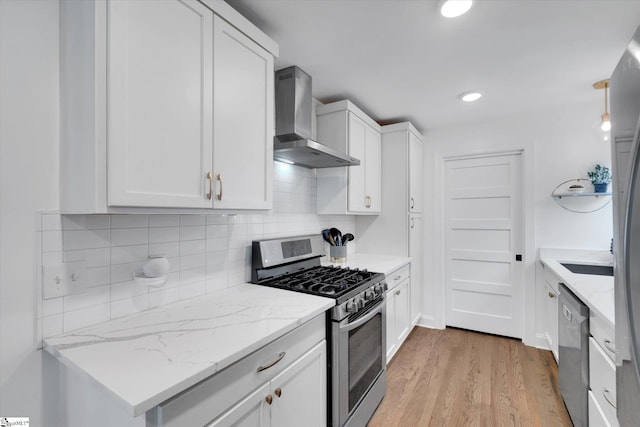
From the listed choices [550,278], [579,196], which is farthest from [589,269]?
[579,196]

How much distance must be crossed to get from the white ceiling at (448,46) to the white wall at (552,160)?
25 centimetres

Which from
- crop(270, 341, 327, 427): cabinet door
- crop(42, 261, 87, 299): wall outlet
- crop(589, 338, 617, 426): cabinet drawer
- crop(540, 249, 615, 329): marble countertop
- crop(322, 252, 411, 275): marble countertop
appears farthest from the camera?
crop(322, 252, 411, 275): marble countertop

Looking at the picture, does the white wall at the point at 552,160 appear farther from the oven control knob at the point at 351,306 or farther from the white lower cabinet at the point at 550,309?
the oven control knob at the point at 351,306

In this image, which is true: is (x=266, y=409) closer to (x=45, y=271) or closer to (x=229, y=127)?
(x=45, y=271)

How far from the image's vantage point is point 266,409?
3.66 feet

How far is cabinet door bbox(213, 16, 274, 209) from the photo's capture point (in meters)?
1.30

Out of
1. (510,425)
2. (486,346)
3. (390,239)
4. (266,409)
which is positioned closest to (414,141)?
(390,239)

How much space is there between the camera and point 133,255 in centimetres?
130

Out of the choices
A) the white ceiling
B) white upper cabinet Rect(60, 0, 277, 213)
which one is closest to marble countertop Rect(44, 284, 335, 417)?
white upper cabinet Rect(60, 0, 277, 213)

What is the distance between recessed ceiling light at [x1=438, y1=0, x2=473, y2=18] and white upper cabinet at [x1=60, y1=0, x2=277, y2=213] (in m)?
0.93

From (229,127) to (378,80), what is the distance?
136 cm

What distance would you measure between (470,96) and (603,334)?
1890 millimetres

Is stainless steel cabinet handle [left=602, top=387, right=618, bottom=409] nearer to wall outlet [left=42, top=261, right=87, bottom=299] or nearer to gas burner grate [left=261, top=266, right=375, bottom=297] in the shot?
gas burner grate [left=261, top=266, right=375, bottom=297]

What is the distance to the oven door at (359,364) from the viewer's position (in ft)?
4.99
